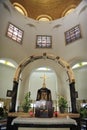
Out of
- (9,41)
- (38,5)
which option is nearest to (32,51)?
(9,41)

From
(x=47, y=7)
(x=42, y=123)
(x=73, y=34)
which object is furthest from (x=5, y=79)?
(x=42, y=123)

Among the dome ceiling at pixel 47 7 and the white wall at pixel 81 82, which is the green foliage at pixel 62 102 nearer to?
the white wall at pixel 81 82

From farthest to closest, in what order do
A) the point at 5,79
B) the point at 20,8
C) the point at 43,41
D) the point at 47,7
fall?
the point at 47,7 → the point at 20,8 → the point at 5,79 → the point at 43,41

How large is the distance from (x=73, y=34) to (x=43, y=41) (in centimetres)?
275

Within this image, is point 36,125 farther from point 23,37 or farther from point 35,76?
point 35,76

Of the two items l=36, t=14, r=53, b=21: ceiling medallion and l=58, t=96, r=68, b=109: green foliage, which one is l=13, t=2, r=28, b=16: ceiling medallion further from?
l=58, t=96, r=68, b=109: green foliage

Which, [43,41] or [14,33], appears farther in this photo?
[43,41]

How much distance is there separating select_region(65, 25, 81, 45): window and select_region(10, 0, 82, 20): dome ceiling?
337 centimetres

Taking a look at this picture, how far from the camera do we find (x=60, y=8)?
14102 millimetres

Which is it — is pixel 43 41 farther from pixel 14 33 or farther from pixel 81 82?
pixel 81 82

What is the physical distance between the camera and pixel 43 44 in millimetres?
11828

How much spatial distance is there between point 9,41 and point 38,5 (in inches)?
258

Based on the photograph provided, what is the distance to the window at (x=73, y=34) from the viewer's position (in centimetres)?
1071

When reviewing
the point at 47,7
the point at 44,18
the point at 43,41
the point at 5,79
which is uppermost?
the point at 47,7
